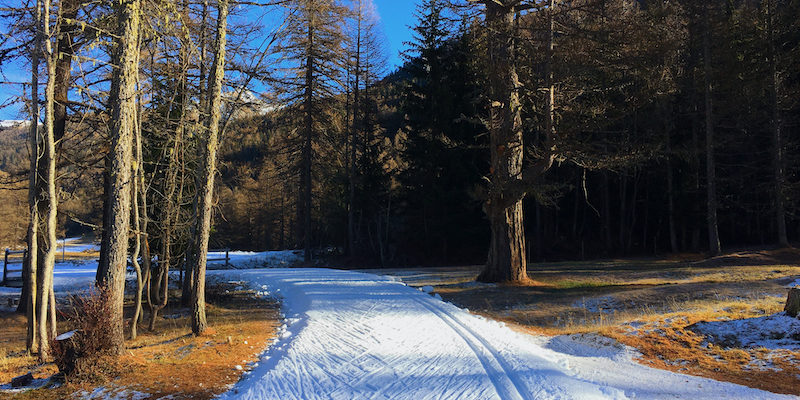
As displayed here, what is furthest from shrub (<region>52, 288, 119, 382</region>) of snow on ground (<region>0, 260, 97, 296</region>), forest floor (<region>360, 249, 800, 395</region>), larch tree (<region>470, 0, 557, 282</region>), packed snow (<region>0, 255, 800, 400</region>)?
snow on ground (<region>0, 260, 97, 296</region>)

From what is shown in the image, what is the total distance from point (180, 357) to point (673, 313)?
30.0 feet

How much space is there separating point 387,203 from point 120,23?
2665cm

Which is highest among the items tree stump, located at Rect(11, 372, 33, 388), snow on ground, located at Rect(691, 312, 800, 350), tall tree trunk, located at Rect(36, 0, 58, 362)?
tall tree trunk, located at Rect(36, 0, 58, 362)

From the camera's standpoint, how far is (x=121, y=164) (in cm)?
686

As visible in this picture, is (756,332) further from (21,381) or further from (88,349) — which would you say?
(21,381)

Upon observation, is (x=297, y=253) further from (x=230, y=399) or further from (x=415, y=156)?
(x=230, y=399)

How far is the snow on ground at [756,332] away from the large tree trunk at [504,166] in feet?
22.5

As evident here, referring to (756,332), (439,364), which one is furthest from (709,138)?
(439,364)

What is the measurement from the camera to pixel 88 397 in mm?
5152

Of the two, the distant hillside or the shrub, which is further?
the distant hillside

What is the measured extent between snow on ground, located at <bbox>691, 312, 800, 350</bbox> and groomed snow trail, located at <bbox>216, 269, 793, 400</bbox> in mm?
1893

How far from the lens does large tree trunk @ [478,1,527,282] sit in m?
14.3

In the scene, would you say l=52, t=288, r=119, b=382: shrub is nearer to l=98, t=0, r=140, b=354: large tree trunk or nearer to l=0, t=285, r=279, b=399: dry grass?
l=0, t=285, r=279, b=399: dry grass

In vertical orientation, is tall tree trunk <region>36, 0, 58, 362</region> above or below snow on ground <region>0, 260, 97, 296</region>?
above
